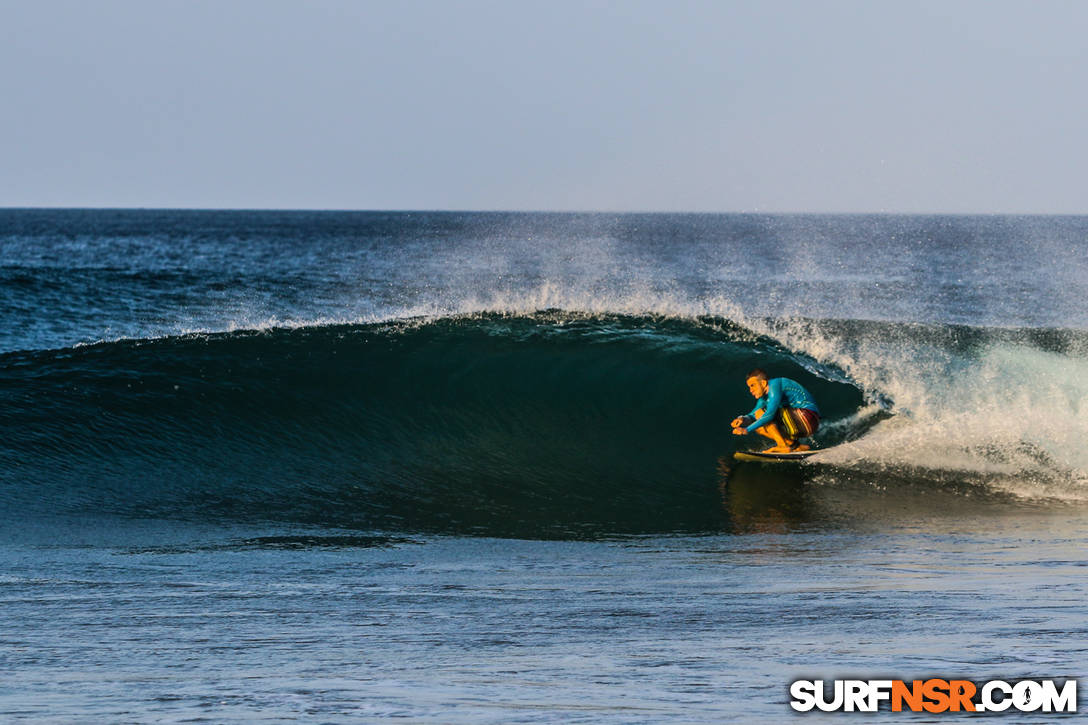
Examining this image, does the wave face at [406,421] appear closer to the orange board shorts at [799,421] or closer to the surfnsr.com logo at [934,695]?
the orange board shorts at [799,421]

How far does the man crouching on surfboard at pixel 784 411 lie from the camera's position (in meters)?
9.72

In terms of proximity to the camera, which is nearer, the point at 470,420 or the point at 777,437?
the point at 777,437

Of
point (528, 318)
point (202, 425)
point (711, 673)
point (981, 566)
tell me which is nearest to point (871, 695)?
point (711, 673)

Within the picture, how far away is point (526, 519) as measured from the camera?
8477 mm

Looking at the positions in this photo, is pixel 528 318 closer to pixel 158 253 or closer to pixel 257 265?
pixel 257 265

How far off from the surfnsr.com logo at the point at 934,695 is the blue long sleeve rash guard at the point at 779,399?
225 inches

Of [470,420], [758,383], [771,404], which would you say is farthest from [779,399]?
[470,420]

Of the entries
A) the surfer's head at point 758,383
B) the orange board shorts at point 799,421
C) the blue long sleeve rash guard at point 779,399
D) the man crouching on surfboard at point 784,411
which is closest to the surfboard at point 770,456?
the man crouching on surfboard at point 784,411

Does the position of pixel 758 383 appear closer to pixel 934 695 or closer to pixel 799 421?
pixel 799 421

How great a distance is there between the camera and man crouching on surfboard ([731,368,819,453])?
972 cm

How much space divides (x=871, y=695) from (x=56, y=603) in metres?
4.26

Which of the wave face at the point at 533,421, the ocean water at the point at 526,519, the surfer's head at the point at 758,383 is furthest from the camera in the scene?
the surfer's head at the point at 758,383

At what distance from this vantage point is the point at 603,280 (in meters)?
38.0

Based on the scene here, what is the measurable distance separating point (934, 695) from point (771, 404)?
19.6 feet
